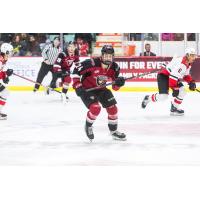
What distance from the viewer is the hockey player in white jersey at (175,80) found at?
545cm

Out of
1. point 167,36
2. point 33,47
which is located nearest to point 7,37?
point 33,47

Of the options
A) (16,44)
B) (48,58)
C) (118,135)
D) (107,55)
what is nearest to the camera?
(107,55)

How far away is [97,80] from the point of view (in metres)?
4.75

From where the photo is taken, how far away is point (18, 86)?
5.71 metres

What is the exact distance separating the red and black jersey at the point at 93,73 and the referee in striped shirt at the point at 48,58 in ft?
1.79

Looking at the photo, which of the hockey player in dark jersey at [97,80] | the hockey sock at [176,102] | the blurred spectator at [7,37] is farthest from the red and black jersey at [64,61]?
the hockey sock at [176,102]

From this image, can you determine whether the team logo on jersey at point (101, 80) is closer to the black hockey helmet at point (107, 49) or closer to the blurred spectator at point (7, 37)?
the black hockey helmet at point (107, 49)

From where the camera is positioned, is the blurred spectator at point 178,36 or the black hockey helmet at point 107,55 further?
the blurred spectator at point 178,36

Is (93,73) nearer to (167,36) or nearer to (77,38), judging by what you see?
(77,38)

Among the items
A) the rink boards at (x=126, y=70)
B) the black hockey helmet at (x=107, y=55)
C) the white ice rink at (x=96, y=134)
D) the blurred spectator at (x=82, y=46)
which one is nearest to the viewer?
the white ice rink at (x=96, y=134)

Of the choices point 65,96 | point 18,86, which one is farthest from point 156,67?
point 18,86

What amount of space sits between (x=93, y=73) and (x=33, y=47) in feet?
2.98

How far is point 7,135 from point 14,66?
1.08 meters

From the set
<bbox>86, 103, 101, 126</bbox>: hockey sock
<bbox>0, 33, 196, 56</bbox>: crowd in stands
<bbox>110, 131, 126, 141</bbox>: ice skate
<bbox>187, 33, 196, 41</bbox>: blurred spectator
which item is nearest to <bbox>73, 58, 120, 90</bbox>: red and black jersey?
<bbox>86, 103, 101, 126</bbox>: hockey sock
